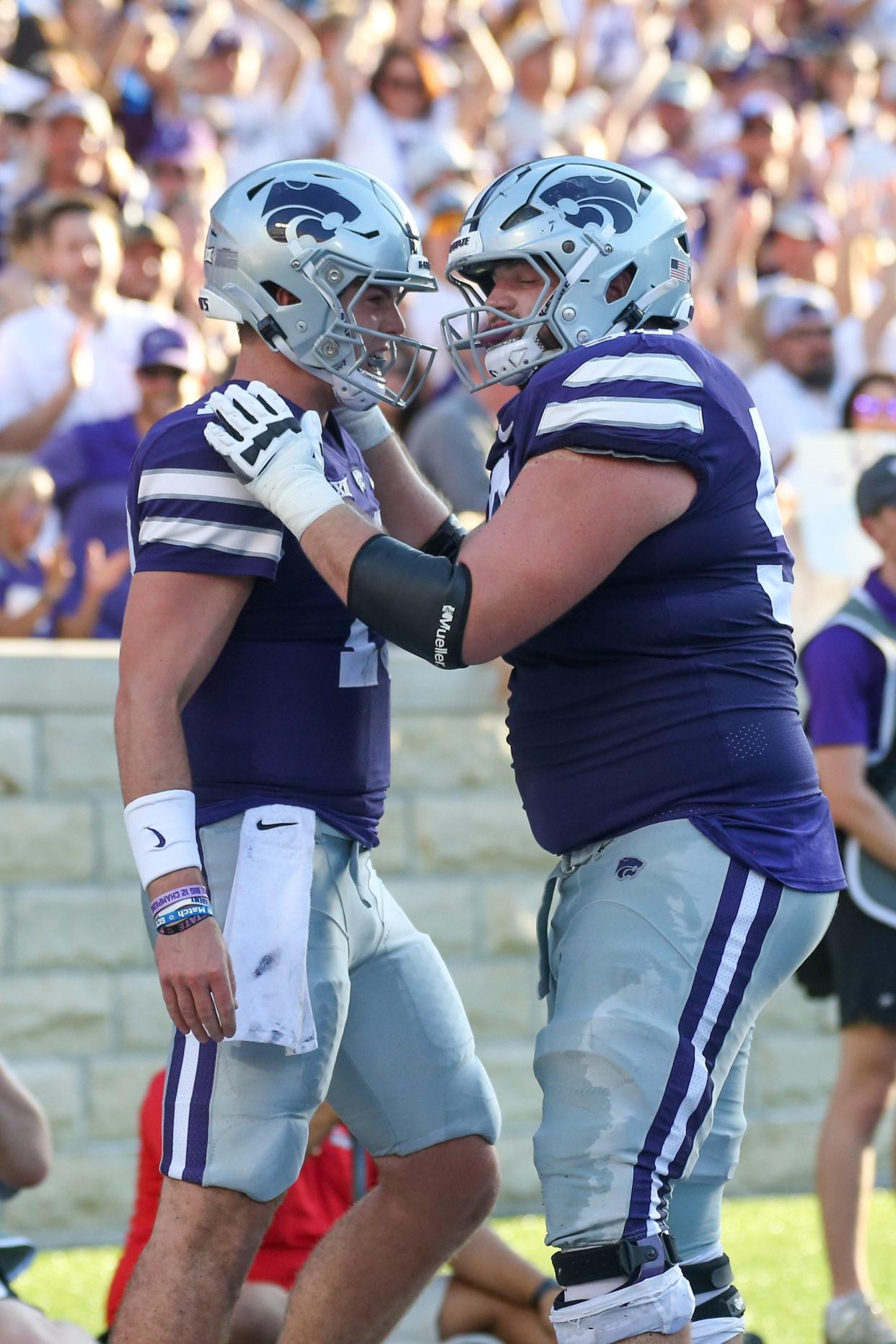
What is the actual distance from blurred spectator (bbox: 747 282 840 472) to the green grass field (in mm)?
3080

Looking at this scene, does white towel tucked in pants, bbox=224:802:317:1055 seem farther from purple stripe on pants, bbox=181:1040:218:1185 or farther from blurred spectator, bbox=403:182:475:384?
blurred spectator, bbox=403:182:475:384

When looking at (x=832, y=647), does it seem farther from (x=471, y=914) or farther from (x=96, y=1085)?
(x=96, y=1085)

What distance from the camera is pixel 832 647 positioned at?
4.98 m

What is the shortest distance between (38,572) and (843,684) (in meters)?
2.69

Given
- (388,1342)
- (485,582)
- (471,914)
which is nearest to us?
(485,582)

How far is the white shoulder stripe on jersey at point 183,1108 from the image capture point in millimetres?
3035

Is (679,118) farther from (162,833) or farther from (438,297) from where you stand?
(162,833)

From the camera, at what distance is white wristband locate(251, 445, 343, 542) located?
9.89ft

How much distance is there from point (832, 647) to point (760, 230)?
5614 mm

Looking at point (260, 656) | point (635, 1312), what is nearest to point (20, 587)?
point (260, 656)

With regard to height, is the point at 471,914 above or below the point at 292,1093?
below

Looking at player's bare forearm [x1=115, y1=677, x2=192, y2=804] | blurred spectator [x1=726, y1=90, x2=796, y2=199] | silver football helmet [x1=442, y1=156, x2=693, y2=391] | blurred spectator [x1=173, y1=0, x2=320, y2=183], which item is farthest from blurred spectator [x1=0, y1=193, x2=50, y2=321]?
blurred spectator [x1=726, y1=90, x2=796, y2=199]

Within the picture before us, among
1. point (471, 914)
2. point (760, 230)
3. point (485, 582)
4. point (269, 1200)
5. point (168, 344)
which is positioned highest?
point (760, 230)

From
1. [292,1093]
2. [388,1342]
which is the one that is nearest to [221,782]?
[292,1093]
